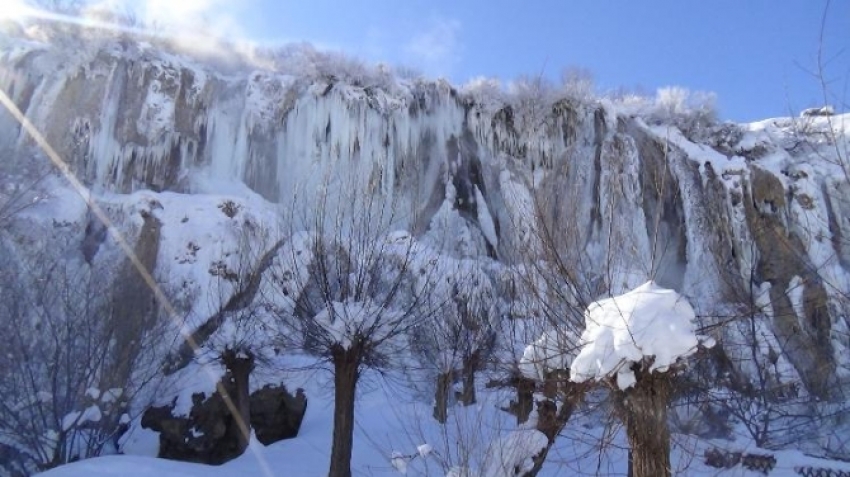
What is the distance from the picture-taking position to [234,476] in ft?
40.5

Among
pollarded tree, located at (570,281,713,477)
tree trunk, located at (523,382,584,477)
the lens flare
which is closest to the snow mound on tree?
pollarded tree, located at (570,281,713,477)

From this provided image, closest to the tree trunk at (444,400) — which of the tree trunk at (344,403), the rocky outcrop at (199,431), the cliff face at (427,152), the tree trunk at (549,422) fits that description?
the tree trunk at (549,422)

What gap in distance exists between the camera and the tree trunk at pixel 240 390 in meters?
13.6

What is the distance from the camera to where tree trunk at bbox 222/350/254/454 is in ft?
44.5

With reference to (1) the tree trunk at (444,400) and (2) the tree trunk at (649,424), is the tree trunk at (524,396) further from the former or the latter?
(2) the tree trunk at (649,424)

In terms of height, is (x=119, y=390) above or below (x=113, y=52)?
below

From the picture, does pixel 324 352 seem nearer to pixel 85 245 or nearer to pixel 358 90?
pixel 85 245

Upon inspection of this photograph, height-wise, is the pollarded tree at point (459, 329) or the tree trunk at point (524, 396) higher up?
the pollarded tree at point (459, 329)

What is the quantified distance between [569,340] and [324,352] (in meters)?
4.50

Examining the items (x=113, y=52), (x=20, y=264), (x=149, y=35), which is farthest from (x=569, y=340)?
(x=149, y=35)

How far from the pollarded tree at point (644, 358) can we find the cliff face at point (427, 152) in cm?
1828

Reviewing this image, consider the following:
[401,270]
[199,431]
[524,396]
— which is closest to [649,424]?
[524,396]

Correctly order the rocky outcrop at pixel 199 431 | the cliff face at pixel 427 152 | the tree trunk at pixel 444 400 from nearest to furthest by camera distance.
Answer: the tree trunk at pixel 444 400 < the rocky outcrop at pixel 199 431 < the cliff face at pixel 427 152

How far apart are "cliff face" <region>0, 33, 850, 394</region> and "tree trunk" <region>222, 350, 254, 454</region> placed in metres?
8.50
